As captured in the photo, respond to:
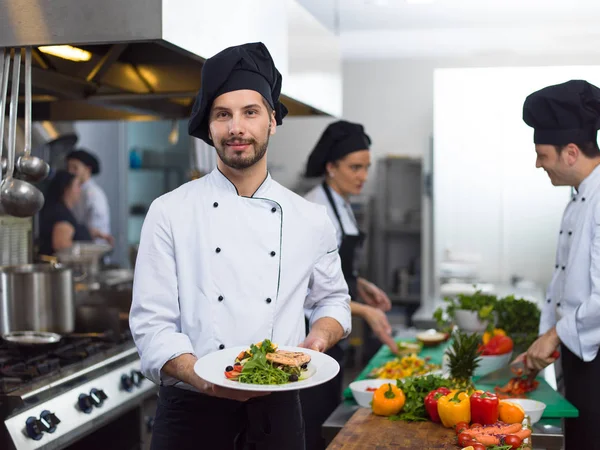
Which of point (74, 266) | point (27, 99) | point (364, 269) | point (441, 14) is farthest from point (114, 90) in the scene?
point (364, 269)

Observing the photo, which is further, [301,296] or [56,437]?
[56,437]

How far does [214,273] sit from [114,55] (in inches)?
46.8

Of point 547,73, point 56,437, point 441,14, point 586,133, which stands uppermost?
point 441,14

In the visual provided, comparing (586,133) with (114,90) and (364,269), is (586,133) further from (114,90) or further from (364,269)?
(364,269)

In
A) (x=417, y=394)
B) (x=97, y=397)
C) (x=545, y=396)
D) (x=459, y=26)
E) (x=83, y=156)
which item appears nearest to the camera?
(x=417, y=394)

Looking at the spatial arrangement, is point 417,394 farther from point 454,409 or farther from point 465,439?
point 465,439

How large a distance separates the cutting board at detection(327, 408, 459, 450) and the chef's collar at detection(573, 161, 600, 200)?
3.09 ft

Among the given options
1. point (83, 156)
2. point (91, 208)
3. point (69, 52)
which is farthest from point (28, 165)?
point (91, 208)

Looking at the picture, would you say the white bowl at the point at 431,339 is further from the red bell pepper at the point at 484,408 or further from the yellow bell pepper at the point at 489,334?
the red bell pepper at the point at 484,408

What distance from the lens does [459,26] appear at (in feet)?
21.1

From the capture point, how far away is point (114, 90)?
2984mm

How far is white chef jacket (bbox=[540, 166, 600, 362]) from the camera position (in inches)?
94.7

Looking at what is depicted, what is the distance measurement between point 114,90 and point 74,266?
1208 millimetres

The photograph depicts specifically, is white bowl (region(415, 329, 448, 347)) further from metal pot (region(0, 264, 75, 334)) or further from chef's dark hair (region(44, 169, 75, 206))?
chef's dark hair (region(44, 169, 75, 206))
